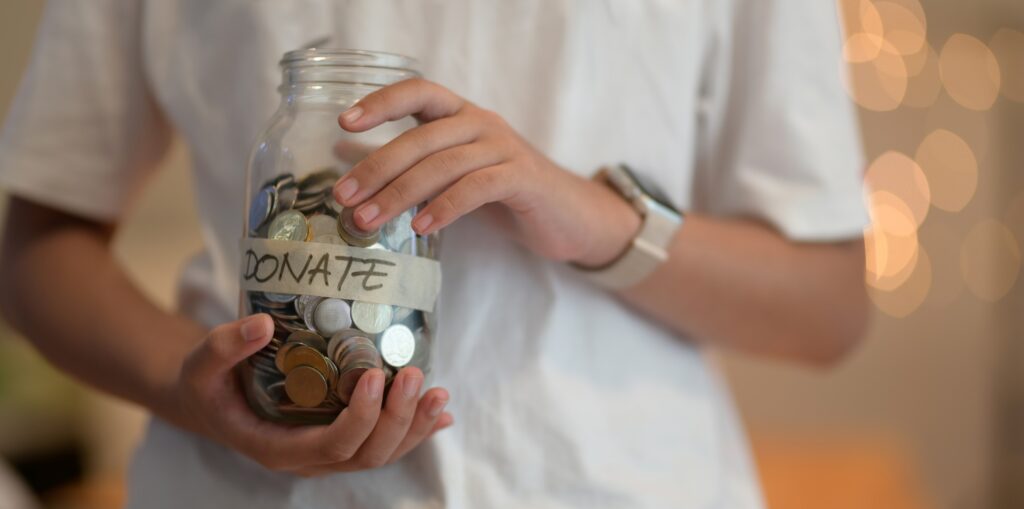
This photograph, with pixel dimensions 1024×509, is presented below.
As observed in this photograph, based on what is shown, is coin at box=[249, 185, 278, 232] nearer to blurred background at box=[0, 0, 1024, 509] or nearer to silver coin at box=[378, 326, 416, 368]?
silver coin at box=[378, 326, 416, 368]

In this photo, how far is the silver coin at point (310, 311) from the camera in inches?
18.0

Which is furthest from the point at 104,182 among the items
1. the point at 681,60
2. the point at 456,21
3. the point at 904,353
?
the point at 904,353

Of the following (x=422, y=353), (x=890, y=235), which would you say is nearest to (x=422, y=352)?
(x=422, y=353)

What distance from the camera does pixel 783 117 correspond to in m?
0.68

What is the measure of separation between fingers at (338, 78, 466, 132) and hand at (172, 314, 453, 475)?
0.10 m

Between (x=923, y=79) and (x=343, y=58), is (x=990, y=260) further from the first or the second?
(x=343, y=58)

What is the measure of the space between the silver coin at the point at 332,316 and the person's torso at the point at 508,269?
140mm

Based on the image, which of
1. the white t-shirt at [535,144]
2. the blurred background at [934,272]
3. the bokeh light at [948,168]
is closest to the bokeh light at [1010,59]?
the blurred background at [934,272]

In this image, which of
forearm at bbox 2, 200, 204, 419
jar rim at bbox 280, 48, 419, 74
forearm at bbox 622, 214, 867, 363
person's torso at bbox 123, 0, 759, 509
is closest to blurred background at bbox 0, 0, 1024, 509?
forearm at bbox 622, 214, 867, 363

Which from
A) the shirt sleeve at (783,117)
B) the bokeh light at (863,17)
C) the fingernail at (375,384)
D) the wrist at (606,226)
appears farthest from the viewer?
the bokeh light at (863,17)

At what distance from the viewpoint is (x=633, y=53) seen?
0.64 metres

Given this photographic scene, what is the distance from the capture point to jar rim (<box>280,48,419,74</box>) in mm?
502

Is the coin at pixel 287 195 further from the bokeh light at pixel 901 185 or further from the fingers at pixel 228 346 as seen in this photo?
the bokeh light at pixel 901 185

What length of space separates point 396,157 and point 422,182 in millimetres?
17
